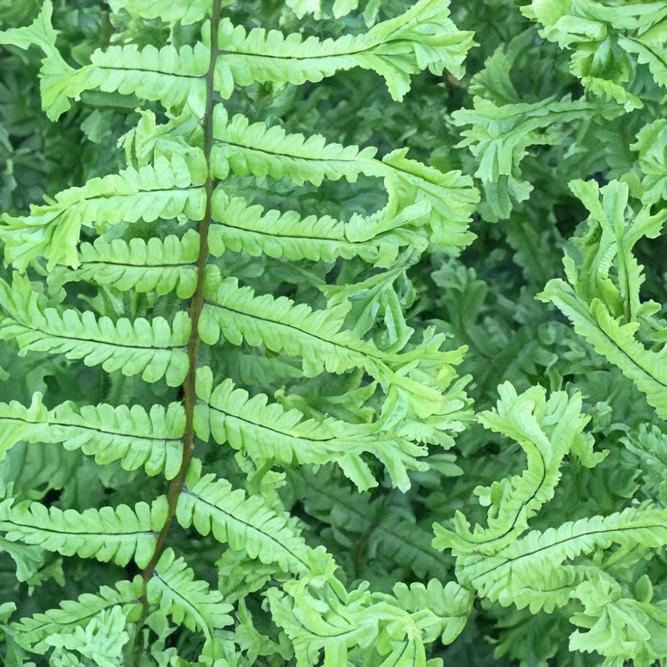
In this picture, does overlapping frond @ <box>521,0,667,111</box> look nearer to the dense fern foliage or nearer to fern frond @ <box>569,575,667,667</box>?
the dense fern foliage

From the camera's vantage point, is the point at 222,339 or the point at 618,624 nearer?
the point at 618,624

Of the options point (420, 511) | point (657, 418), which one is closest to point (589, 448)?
point (657, 418)

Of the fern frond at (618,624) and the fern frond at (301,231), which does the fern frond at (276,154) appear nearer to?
the fern frond at (301,231)

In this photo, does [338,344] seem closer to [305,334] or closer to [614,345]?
[305,334]

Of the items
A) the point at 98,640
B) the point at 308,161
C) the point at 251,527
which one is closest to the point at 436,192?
the point at 308,161

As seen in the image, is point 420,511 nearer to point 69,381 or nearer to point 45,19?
point 69,381

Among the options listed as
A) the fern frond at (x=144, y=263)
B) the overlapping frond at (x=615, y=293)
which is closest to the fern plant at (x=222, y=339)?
the fern frond at (x=144, y=263)

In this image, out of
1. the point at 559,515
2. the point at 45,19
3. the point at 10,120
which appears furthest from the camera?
the point at 10,120

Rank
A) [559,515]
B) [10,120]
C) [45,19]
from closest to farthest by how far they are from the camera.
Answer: [45,19]
[559,515]
[10,120]
